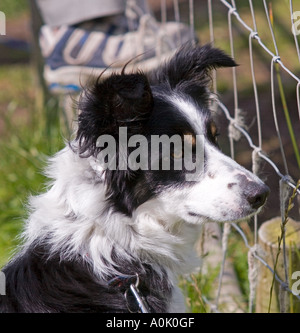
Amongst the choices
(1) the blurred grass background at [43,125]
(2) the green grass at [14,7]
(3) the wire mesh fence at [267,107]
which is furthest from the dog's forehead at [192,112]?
(2) the green grass at [14,7]

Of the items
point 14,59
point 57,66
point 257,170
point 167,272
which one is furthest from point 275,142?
point 14,59

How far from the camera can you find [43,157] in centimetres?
413

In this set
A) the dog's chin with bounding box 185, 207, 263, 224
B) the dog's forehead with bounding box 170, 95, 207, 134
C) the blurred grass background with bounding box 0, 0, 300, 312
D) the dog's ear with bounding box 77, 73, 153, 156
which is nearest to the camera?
the dog's ear with bounding box 77, 73, 153, 156

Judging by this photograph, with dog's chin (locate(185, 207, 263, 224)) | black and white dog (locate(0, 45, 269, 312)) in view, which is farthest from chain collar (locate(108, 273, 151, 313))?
dog's chin (locate(185, 207, 263, 224))

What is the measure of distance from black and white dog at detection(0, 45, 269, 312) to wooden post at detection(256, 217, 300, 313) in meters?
0.40

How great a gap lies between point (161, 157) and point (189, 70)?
1.74 feet

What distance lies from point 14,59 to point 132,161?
16.8ft

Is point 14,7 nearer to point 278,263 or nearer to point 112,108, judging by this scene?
point 112,108

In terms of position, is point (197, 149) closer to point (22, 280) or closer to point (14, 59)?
point (22, 280)

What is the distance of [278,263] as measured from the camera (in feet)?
8.61

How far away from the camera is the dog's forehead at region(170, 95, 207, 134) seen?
8.00 ft

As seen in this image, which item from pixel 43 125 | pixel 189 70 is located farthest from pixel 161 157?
pixel 43 125

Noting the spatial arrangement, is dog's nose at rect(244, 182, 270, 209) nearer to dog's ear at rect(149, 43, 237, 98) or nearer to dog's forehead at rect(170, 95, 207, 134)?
dog's forehead at rect(170, 95, 207, 134)

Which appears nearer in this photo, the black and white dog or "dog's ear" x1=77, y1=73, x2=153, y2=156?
"dog's ear" x1=77, y1=73, x2=153, y2=156
